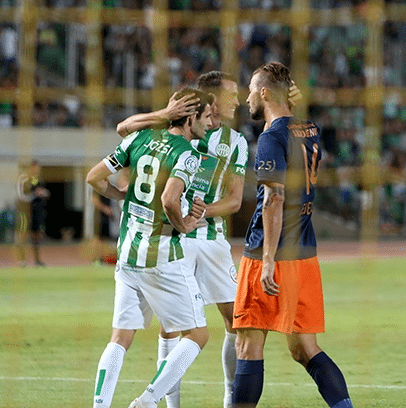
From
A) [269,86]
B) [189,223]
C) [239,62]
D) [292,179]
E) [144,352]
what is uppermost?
[239,62]

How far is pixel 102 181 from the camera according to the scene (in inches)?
182

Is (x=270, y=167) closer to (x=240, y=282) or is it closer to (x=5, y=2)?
(x=240, y=282)

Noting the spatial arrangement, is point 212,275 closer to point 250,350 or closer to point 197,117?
point 250,350

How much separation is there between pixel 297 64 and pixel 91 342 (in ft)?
48.9

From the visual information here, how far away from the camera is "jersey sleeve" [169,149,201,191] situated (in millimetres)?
4297

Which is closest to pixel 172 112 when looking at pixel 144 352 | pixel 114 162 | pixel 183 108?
pixel 183 108

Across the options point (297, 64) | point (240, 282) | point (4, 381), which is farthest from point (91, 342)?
point (297, 64)

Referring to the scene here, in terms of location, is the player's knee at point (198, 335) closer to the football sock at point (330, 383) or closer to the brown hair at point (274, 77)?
the football sock at point (330, 383)

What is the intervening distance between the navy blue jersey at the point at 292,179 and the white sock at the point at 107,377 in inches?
32.9

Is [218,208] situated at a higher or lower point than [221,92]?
lower

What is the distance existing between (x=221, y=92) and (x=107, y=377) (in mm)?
1897

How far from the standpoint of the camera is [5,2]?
69.1 feet

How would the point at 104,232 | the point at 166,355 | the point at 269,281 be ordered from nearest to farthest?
the point at 269,281, the point at 166,355, the point at 104,232

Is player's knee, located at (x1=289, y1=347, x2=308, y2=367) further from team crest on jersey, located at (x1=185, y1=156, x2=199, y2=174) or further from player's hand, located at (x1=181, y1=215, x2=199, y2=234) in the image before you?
team crest on jersey, located at (x1=185, y1=156, x2=199, y2=174)
